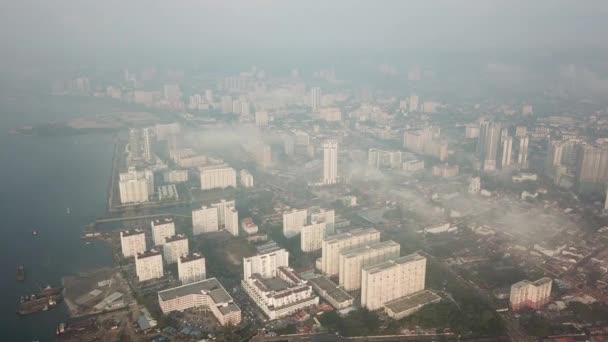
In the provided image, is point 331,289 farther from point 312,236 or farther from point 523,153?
point 523,153

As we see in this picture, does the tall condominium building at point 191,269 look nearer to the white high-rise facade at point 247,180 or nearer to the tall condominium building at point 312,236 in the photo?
the tall condominium building at point 312,236

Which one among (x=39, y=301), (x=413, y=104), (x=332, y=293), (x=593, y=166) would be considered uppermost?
(x=413, y=104)

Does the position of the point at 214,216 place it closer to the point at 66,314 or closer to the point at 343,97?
the point at 66,314

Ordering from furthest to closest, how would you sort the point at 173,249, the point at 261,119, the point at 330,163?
the point at 261,119 → the point at 330,163 → the point at 173,249

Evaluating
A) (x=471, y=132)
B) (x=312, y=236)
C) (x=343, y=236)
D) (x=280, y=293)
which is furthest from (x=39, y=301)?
(x=471, y=132)

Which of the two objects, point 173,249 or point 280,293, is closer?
point 280,293

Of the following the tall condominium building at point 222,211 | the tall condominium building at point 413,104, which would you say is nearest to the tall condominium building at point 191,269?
the tall condominium building at point 222,211

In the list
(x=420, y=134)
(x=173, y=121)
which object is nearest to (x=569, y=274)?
(x=420, y=134)
